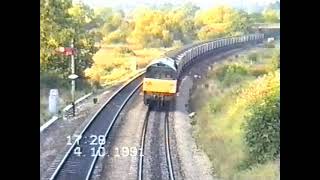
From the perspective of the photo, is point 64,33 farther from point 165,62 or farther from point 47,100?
point 165,62

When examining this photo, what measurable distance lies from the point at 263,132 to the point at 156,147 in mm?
378

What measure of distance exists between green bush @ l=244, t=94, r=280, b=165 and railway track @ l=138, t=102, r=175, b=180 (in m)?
0.28

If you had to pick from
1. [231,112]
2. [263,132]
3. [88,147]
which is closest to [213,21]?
[231,112]

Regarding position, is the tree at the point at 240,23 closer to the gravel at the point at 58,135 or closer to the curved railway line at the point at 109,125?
the curved railway line at the point at 109,125

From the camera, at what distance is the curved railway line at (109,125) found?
281 centimetres

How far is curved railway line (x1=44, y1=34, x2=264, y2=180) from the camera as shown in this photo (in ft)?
9.23

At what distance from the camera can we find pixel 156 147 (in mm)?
2877

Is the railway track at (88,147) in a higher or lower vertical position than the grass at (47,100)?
lower

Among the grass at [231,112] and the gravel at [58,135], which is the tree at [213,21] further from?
the gravel at [58,135]

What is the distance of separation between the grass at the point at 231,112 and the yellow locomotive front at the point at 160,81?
0.09 metres

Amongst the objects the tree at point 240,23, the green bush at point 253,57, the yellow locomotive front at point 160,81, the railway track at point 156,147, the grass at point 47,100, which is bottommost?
the railway track at point 156,147

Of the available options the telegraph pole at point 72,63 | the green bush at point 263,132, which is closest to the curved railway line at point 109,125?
the telegraph pole at point 72,63

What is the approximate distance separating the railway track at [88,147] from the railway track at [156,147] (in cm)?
12
